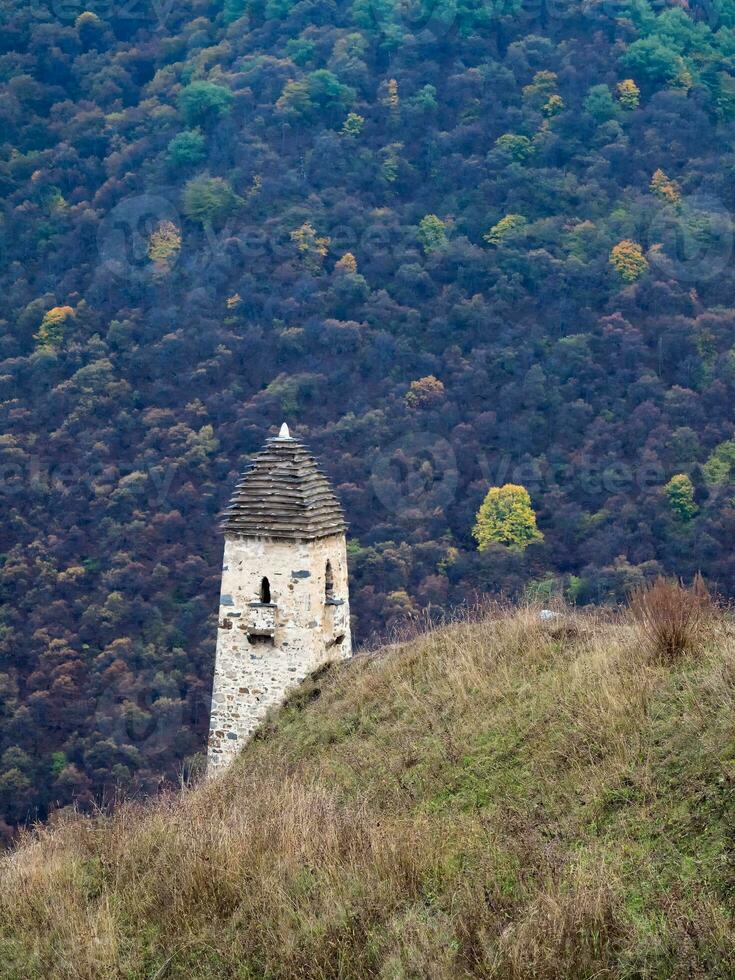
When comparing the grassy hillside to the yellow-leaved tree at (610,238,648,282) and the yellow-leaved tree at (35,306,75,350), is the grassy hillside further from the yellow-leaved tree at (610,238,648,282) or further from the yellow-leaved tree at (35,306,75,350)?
the yellow-leaved tree at (35,306,75,350)

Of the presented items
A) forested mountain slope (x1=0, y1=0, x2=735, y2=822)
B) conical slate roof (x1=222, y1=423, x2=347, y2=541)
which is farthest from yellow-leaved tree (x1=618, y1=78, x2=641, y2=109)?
conical slate roof (x1=222, y1=423, x2=347, y2=541)

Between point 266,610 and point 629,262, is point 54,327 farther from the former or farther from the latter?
point 266,610

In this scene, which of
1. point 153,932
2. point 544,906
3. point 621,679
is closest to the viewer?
point 544,906

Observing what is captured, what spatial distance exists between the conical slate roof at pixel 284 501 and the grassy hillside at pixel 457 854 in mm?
4926

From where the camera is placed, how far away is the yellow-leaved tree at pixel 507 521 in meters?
48.1

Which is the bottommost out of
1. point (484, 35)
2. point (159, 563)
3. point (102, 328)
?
point (159, 563)

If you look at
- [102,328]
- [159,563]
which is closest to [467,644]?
[159,563]

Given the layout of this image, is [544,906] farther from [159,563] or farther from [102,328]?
A: [102,328]

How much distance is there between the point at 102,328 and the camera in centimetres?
6400

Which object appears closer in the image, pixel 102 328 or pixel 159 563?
pixel 159 563

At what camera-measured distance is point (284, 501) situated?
630 inches

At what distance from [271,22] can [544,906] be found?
278 ft

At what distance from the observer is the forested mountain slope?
4328 centimetres

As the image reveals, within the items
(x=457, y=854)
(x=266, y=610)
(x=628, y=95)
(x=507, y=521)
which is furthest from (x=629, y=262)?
(x=457, y=854)
